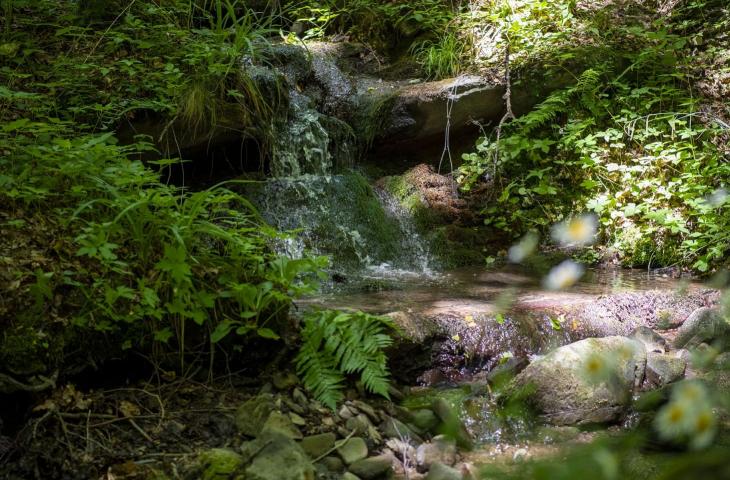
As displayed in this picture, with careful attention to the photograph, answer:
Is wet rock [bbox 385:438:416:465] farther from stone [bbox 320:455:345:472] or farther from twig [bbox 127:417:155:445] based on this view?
twig [bbox 127:417:155:445]

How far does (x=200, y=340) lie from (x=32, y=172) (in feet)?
3.82

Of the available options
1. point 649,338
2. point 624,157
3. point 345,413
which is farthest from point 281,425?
point 624,157

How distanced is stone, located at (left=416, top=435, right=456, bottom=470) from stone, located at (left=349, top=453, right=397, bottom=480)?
0.15m

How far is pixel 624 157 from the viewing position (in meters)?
6.18

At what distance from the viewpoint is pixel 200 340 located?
286 cm

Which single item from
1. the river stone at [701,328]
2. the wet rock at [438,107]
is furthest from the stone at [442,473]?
the wet rock at [438,107]

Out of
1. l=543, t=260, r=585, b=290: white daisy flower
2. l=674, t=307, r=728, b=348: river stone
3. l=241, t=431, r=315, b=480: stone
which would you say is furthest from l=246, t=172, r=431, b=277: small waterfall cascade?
l=241, t=431, r=315, b=480: stone

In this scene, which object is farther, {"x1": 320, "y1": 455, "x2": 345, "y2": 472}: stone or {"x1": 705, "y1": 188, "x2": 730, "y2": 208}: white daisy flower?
{"x1": 705, "y1": 188, "x2": 730, "y2": 208}: white daisy flower

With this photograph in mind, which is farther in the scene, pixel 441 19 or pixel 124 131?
pixel 441 19

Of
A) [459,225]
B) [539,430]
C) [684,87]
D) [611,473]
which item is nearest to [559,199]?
[459,225]

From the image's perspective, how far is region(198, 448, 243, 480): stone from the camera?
7.46ft

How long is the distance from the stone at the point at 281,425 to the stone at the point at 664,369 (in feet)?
6.95

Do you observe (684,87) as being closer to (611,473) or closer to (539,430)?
(539,430)

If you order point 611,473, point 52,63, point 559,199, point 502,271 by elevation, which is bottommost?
point 502,271
